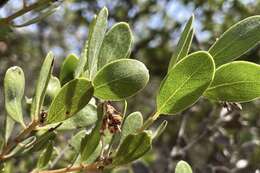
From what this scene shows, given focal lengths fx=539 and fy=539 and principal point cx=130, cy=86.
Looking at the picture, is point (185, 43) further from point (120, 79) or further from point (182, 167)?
point (182, 167)

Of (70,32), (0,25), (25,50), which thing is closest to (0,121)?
(25,50)

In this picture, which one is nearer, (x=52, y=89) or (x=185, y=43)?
(x=185, y=43)

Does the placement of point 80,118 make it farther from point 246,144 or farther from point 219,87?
point 246,144

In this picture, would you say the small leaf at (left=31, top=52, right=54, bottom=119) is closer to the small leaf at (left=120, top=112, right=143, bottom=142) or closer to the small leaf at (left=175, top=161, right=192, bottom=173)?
the small leaf at (left=120, top=112, right=143, bottom=142)

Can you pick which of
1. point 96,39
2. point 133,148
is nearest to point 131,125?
point 133,148

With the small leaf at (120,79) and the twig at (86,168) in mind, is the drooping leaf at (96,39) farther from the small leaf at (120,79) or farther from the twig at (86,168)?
the twig at (86,168)

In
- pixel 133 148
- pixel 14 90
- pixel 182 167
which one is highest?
pixel 14 90

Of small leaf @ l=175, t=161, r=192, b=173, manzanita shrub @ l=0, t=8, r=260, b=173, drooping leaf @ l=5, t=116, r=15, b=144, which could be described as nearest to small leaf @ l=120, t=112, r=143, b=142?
manzanita shrub @ l=0, t=8, r=260, b=173

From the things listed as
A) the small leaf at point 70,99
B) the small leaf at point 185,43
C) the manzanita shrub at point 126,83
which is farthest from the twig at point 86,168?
the small leaf at point 185,43
